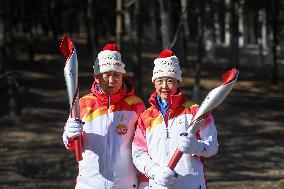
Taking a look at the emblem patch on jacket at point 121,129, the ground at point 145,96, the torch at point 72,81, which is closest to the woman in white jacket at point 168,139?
the emblem patch on jacket at point 121,129

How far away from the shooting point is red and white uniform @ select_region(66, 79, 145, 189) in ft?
14.6

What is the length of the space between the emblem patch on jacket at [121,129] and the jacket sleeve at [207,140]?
0.62m

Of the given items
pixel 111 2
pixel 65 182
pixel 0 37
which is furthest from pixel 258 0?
pixel 65 182

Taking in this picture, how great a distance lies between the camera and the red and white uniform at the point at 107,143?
4.45 meters

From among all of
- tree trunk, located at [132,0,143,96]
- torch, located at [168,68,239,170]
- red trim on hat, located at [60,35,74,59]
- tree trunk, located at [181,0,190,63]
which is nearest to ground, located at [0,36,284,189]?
tree trunk, located at [181,0,190,63]

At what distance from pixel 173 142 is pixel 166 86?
1.41 ft

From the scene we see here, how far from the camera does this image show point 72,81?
4.64 meters

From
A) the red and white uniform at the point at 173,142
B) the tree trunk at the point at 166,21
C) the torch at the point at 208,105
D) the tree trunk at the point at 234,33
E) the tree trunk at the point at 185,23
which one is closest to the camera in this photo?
the torch at the point at 208,105

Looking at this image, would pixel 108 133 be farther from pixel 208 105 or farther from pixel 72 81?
pixel 208 105

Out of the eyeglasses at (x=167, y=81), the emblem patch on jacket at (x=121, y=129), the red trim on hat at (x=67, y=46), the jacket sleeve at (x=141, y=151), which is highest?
the red trim on hat at (x=67, y=46)

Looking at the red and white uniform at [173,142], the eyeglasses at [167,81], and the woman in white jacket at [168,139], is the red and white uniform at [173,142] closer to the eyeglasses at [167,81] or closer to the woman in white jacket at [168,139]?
the woman in white jacket at [168,139]

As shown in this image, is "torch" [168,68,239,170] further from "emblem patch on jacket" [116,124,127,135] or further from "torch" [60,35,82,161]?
"torch" [60,35,82,161]

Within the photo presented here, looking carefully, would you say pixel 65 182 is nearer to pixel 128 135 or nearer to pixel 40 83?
pixel 128 135

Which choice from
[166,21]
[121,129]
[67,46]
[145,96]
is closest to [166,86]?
[121,129]
